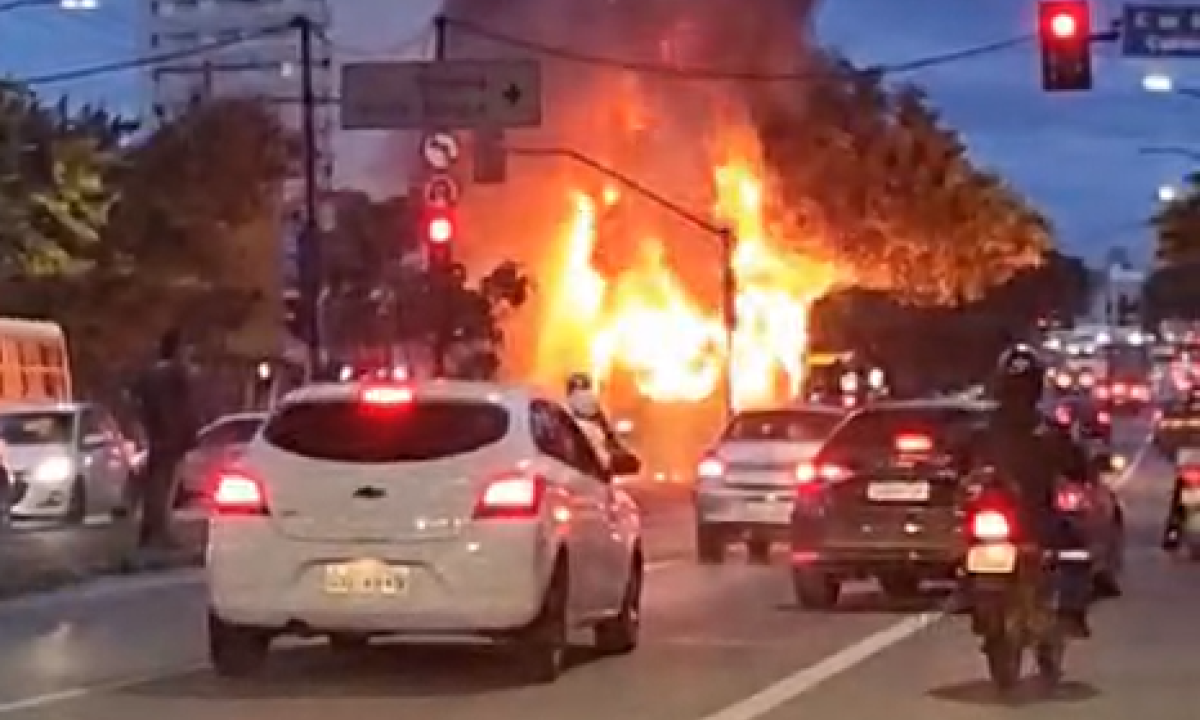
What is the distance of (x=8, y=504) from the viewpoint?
3709 cm

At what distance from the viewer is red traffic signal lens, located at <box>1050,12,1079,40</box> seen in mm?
34994

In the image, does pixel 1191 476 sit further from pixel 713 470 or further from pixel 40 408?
pixel 40 408

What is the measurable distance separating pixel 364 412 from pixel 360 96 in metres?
28.0

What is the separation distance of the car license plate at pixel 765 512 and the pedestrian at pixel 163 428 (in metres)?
5.70

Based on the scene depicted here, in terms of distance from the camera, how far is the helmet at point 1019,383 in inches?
687

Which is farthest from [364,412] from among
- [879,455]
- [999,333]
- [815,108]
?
[999,333]

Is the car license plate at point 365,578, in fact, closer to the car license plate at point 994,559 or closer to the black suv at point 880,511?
the car license plate at point 994,559

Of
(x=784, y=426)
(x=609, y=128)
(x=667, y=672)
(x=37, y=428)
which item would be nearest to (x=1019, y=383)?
(x=667, y=672)

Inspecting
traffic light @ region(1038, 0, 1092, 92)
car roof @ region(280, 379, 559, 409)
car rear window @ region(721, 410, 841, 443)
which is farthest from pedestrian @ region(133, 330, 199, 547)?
car roof @ region(280, 379, 559, 409)

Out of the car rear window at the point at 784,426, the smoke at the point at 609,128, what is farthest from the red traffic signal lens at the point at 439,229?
the smoke at the point at 609,128

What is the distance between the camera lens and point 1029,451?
17.5 metres

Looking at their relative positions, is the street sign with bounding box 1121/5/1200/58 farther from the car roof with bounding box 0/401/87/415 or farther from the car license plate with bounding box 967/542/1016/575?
the car license plate with bounding box 967/542/1016/575

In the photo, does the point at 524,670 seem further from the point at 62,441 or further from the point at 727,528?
the point at 62,441

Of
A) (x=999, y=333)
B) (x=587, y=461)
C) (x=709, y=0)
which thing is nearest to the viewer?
(x=587, y=461)
